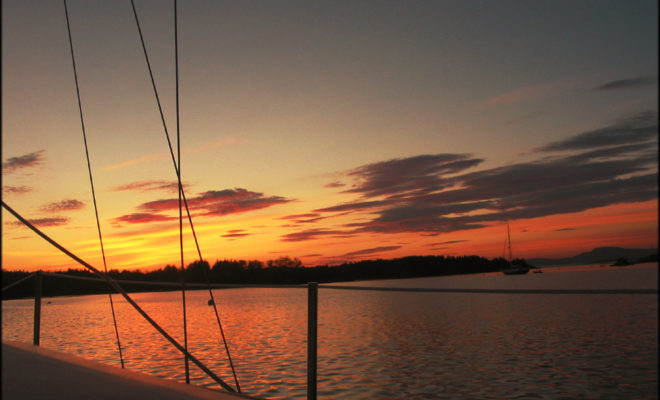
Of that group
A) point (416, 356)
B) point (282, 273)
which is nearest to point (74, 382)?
point (416, 356)

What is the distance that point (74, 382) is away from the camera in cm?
197

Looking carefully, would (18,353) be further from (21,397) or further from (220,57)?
(220,57)

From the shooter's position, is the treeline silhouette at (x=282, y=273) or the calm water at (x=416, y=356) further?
the treeline silhouette at (x=282, y=273)

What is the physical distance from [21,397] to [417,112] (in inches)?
659

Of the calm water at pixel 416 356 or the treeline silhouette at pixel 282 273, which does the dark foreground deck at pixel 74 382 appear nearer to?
the calm water at pixel 416 356

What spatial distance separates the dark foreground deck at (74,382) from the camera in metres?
1.80

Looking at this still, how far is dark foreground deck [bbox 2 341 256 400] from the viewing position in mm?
1801

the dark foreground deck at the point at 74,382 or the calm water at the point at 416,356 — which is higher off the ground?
the dark foreground deck at the point at 74,382

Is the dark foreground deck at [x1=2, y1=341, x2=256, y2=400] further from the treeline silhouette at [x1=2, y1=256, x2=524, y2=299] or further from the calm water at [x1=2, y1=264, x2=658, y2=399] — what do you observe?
the treeline silhouette at [x1=2, y1=256, x2=524, y2=299]

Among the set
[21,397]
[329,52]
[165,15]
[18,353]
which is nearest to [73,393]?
[21,397]

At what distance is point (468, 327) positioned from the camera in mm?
20938

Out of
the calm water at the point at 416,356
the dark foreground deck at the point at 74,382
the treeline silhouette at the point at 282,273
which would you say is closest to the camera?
the dark foreground deck at the point at 74,382

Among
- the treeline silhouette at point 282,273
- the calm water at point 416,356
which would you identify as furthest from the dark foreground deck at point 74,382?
the treeline silhouette at point 282,273

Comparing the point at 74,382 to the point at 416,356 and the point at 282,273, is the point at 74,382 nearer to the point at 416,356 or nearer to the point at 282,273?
the point at 416,356
